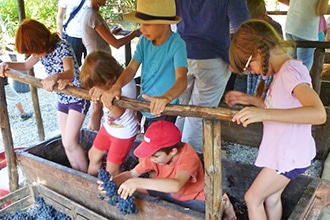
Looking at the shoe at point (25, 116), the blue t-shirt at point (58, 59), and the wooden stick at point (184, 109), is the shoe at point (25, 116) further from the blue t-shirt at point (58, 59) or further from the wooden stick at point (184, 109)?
the wooden stick at point (184, 109)

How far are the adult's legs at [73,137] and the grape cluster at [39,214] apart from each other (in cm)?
33

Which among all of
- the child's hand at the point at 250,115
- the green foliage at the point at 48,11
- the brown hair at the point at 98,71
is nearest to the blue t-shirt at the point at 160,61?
the brown hair at the point at 98,71

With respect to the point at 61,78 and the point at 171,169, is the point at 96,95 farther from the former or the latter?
the point at 171,169

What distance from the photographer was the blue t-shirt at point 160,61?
2246mm

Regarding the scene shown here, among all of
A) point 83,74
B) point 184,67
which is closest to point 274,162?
point 184,67

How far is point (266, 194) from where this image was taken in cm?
186

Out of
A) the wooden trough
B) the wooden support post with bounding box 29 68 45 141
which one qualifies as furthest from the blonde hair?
the wooden support post with bounding box 29 68 45 141

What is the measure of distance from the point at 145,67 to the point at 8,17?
7.40 meters

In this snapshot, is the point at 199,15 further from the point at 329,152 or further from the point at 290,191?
the point at 329,152

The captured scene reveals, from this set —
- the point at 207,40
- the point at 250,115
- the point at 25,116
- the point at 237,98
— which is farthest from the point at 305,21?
the point at 25,116

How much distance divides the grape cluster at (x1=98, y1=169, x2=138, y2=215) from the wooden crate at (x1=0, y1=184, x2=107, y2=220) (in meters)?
0.29

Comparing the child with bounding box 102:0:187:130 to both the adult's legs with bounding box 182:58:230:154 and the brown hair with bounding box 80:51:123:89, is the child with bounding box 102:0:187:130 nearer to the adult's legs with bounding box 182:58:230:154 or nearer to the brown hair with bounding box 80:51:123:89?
the brown hair with bounding box 80:51:123:89

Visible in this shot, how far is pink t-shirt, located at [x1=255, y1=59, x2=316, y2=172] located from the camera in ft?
5.50

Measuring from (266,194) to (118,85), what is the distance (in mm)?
882
